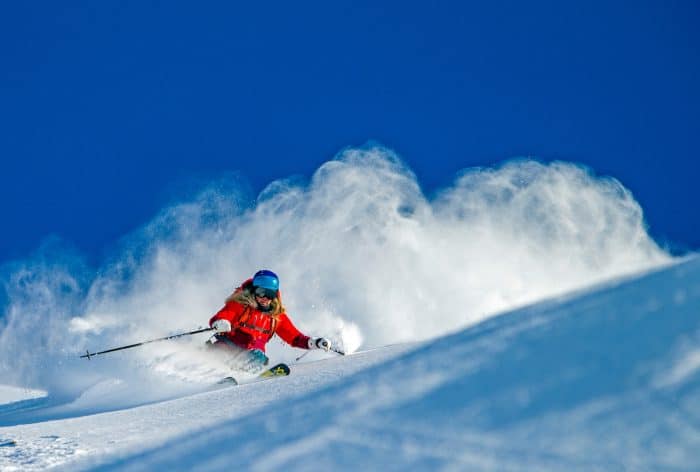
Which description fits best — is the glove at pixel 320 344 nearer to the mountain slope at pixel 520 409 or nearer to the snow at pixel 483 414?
the snow at pixel 483 414

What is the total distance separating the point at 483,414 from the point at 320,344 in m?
6.05

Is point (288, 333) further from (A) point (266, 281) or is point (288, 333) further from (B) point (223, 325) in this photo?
(B) point (223, 325)

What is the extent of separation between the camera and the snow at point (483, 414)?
2346mm

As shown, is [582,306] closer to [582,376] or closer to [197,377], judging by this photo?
[582,376]

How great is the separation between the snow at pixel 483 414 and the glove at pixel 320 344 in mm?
4302

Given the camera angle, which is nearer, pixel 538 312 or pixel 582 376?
pixel 582 376

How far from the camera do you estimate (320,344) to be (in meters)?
8.64

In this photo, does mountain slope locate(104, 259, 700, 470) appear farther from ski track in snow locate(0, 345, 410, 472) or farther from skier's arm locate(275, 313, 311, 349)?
skier's arm locate(275, 313, 311, 349)

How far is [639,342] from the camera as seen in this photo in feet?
10.2

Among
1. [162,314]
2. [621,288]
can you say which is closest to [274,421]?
[621,288]

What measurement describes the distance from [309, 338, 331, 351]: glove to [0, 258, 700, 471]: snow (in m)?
4.30

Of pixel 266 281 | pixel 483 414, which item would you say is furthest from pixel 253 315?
pixel 483 414

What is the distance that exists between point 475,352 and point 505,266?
17.7 m

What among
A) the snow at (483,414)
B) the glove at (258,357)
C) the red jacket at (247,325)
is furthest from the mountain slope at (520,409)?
the red jacket at (247,325)
